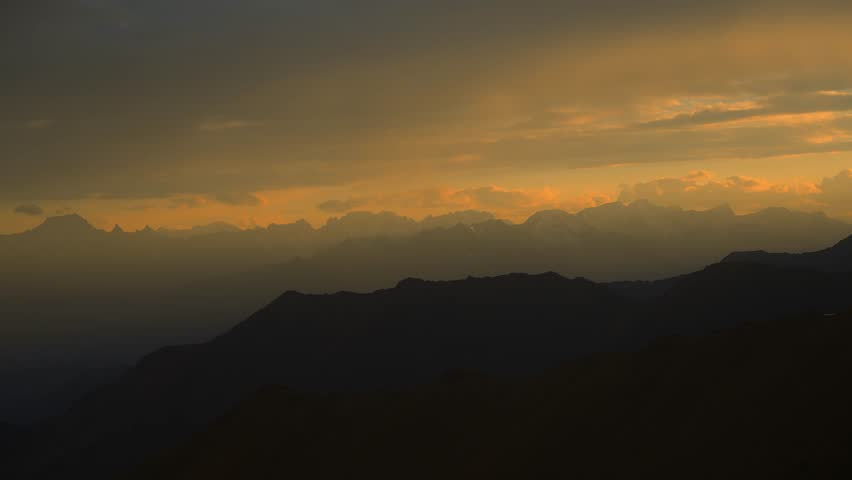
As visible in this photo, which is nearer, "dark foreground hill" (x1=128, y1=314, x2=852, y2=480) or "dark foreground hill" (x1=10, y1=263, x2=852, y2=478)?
"dark foreground hill" (x1=128, y1=314, x2=852, y2=480)

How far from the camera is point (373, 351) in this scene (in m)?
182

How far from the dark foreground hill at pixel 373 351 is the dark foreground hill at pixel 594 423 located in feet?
244

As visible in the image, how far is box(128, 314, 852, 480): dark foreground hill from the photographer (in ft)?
181

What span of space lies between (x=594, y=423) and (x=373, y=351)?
116383 millimetres

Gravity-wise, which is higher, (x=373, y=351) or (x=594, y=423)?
(x=594, y=423)

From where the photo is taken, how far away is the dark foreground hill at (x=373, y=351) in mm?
161625

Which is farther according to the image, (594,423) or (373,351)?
(373,351)

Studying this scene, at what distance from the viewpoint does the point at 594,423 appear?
7050cm

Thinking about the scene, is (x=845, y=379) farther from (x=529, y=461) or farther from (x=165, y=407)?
(x=165, y=407)

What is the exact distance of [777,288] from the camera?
525 feet

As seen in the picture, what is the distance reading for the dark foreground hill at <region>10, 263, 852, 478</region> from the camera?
16162 centimetres

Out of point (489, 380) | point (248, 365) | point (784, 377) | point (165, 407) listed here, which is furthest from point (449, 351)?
point (784, 377)

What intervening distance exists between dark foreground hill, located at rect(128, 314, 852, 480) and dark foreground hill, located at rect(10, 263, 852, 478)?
7448cm

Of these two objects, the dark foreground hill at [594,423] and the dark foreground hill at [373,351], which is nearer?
the dark foreground hill at [594,423]
